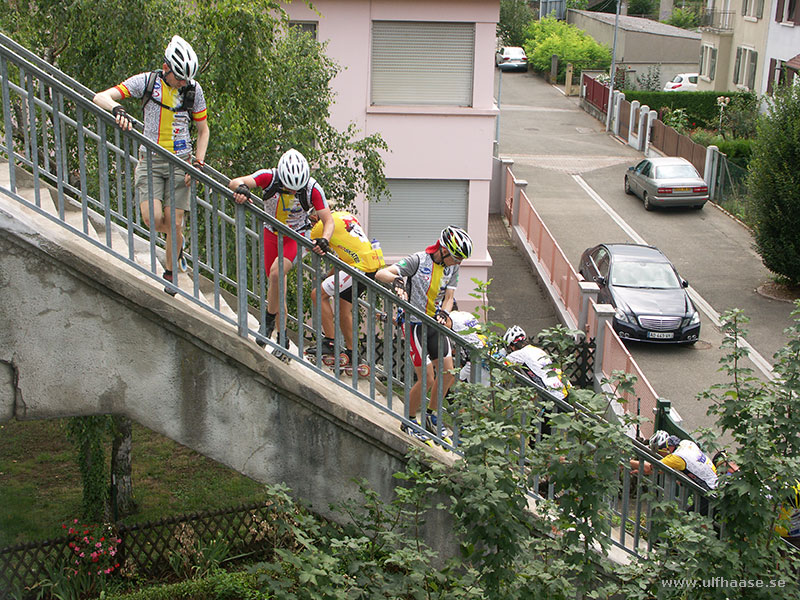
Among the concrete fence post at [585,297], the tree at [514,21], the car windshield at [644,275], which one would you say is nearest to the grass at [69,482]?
the concrete fence post at [585,297]

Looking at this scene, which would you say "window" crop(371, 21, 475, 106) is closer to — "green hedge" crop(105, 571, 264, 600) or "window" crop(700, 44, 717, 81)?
"green hedge" crop(105, 571, 264, 600)

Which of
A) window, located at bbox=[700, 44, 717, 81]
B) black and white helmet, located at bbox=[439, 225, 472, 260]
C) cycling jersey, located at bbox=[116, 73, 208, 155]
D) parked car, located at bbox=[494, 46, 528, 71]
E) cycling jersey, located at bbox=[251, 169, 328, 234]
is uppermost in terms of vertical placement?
cycling jersey, located at bbox=[116, 73, 208, 155]

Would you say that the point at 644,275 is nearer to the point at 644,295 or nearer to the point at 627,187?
the point at 644,295

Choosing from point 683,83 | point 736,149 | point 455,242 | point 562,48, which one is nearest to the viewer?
point 455,242

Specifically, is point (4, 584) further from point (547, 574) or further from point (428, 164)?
point (428, 164)

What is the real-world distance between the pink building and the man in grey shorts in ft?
34.3

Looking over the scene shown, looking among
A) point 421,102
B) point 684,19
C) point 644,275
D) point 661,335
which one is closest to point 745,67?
point 684,19

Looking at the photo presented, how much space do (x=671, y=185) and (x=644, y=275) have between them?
9754 mm

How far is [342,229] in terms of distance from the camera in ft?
26.6

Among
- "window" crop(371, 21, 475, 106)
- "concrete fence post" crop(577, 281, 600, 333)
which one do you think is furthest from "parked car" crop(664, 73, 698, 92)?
"concrete fence post" crop(577, 281, 600, 333)

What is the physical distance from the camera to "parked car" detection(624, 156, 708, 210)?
28.3 metres

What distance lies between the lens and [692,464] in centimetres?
903

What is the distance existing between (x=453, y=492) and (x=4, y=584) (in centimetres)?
457

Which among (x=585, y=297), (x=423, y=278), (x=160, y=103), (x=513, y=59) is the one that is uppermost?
(x=160, y=103)
